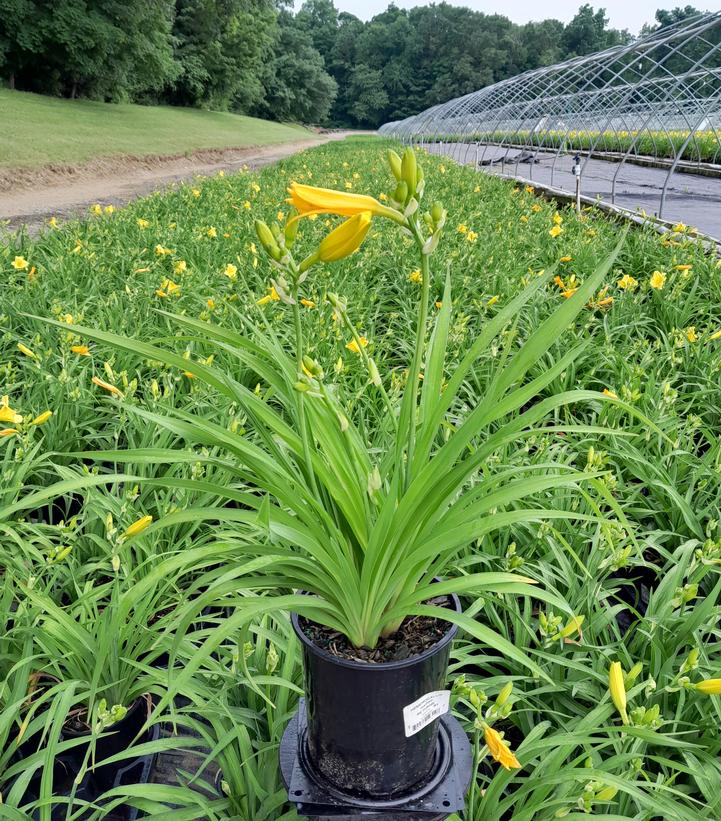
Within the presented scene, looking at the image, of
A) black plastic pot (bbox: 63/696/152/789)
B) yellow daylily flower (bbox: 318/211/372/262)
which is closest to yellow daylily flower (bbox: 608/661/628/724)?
yellow daylily flower (bbox: 318/211/372/262)

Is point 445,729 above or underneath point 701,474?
underneath

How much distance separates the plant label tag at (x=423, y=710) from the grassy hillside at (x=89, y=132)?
1220 cm

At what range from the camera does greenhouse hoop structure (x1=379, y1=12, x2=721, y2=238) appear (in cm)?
586

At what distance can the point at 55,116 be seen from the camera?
700 inches

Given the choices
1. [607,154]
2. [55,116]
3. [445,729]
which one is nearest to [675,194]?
[607,154]

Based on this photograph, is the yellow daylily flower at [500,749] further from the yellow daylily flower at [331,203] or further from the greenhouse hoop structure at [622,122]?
the greenhouse hoop structure at [622,122]

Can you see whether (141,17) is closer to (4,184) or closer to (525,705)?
(4,184)

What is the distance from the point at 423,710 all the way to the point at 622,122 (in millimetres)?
16652

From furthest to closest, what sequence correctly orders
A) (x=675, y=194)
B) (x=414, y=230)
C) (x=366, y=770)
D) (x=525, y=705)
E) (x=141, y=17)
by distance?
1. (x=141, y=17)
2. (x=675, y=194)
3. (x=525, y=705)
4. (x=366, y=770)
5. (x=414, y=230)

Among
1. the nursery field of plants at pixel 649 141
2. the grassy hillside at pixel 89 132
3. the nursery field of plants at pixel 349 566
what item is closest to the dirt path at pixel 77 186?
the grassy hillside at pixel 89 132

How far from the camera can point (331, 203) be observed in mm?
606

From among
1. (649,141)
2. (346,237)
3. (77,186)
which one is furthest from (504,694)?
(649,141)

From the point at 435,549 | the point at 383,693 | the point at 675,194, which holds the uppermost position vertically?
the point at 675,194

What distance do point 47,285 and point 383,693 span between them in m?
2.72
